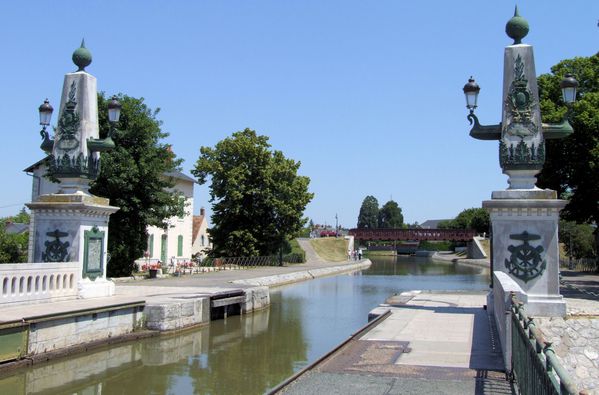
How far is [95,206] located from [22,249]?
18.0m

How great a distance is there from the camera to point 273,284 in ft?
119

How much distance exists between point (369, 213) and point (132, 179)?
138211 mm

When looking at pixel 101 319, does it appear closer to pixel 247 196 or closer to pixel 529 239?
pixel 529 239

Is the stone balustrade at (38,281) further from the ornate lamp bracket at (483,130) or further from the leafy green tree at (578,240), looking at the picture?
the leafy green tree at (578,240)

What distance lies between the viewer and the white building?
41.2 meters

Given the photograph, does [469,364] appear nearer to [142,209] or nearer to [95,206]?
[95,206]

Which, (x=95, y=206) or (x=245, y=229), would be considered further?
(x=245, y=229)

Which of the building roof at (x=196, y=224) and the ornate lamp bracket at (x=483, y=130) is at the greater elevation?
the ornate lamp bracket at (x=483, y=130)

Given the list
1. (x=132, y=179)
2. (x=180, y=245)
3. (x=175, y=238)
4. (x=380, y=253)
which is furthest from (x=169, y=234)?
(x=380, y=253)

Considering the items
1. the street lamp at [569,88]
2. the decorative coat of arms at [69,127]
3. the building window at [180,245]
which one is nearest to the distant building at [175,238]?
the building window at [180,245]

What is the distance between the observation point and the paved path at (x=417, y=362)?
8344 millimetres

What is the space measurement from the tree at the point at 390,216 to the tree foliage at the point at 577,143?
400 ft

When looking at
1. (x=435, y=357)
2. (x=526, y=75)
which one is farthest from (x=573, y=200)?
(x=435, y=357)

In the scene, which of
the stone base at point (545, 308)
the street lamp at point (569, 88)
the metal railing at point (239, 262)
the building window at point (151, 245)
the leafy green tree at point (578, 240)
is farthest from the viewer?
the leafy green tree at point (578, 240)
